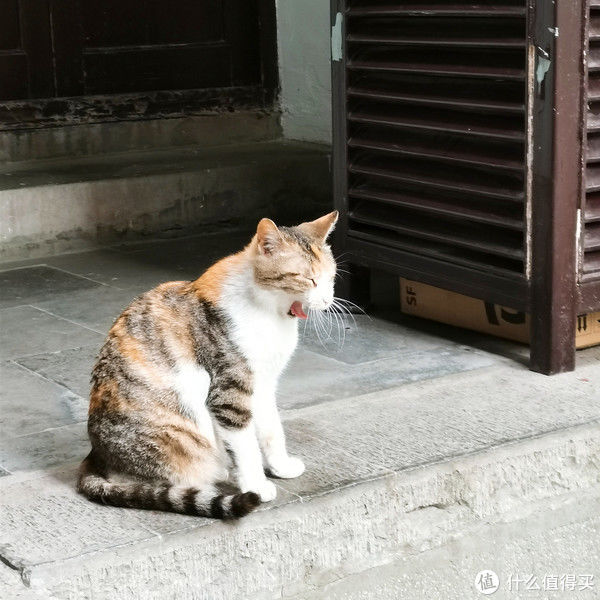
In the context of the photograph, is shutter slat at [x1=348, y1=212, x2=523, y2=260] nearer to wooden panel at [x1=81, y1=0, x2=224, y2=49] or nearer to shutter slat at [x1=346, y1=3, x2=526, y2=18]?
shutter slat at [x1=346, y1=3, x2=526, y2=18]

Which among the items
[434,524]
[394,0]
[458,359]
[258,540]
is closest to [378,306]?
[458,359]

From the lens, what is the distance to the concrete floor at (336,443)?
254 cm

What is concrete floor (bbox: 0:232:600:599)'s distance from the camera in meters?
2.54

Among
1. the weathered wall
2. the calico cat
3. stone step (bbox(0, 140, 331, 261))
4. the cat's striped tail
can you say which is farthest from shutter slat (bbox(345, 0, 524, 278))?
the weathered wall

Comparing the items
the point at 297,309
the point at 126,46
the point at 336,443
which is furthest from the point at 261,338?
the point at 126,46

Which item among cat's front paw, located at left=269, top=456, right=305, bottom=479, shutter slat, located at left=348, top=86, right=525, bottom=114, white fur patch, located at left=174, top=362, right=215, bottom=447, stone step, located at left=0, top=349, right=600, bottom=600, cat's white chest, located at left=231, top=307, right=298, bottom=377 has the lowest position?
stone step, located at left=0, top=349, right=600, bottom=600

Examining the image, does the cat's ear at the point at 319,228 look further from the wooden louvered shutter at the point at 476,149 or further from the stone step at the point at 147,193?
the stone step at the point at 147,193

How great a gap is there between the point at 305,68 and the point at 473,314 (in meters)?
2.89

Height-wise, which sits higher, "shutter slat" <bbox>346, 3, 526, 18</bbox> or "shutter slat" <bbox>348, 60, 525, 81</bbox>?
"shutter slat" <bbox>346, 3, 526, 18</bbox>

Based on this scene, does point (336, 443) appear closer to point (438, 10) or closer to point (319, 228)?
point (319, 228)

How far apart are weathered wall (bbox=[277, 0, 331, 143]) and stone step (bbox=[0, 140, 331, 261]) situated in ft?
0.77

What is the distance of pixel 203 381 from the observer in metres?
2.70

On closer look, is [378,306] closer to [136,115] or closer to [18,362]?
[18,362]

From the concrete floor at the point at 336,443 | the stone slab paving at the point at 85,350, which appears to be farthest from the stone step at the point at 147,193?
the concrete floor at the point at 336,443
